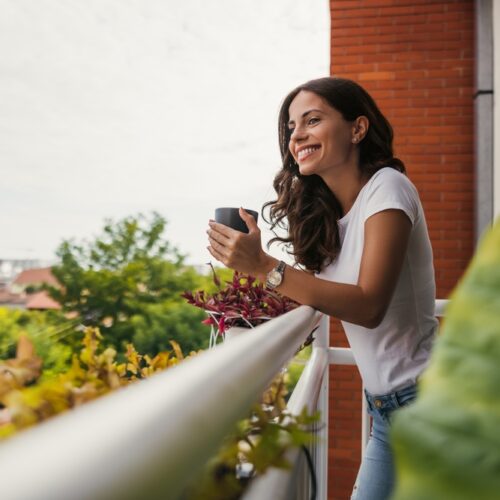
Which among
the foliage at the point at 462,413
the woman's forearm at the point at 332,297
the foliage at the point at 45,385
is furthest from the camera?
the woman's forearm at the point at 332,297

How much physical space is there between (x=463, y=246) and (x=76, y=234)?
28479 millimetres

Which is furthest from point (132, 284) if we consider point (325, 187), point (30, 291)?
point (325, 187)

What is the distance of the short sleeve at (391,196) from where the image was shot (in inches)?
49.3

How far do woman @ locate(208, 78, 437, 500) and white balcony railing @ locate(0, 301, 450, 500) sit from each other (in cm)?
85

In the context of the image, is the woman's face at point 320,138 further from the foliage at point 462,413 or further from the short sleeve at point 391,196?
the foliage at point 462,413

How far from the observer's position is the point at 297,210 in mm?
1733

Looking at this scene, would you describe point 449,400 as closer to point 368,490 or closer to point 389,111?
point 368,490

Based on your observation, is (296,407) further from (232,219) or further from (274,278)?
(232,219)

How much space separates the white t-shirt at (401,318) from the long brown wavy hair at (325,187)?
0.16m

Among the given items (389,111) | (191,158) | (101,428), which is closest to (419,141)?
(389,111)

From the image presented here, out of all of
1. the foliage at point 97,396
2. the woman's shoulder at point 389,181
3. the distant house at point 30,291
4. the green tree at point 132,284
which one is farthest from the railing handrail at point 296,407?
the distant house at point 30,291

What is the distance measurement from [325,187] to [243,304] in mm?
584

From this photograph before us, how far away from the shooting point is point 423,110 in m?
3.85

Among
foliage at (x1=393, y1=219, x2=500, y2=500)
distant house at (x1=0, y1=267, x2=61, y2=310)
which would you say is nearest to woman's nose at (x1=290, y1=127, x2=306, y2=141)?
foliage at (x1=393, y1=219, x2=500, y2=500)
